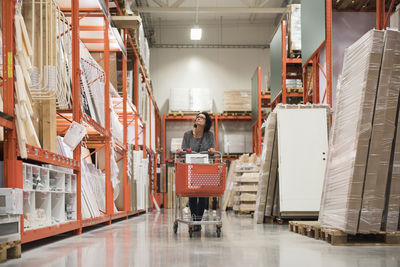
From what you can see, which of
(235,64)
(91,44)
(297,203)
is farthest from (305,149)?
(235,64)

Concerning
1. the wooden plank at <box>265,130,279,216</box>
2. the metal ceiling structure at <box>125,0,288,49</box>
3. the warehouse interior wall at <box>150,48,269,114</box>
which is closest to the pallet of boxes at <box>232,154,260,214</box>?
the wooden plank at <box>265,130,279,216</box>

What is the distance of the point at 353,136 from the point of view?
15.3ft

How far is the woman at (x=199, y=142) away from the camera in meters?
6.27

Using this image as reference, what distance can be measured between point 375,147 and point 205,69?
1651cm

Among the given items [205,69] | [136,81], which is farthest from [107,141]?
[205,69]

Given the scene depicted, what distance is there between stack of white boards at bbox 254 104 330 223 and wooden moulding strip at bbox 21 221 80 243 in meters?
3.46

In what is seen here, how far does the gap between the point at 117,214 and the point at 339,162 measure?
5.09m

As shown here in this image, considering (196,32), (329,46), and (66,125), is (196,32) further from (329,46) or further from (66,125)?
(329,46)

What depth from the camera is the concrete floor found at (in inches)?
140

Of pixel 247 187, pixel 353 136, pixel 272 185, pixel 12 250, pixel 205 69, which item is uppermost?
pixel 205 69

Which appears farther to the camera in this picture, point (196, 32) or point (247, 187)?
point (196, 32)

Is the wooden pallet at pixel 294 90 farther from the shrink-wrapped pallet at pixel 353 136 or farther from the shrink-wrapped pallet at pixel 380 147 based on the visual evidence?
the shrink-wrapped pallet at pixel 380 147

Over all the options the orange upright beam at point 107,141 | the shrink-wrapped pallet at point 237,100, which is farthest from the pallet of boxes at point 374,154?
the shrink-wrapped pallet at point 237,100

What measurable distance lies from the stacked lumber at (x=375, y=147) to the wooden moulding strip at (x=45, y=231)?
308cm
